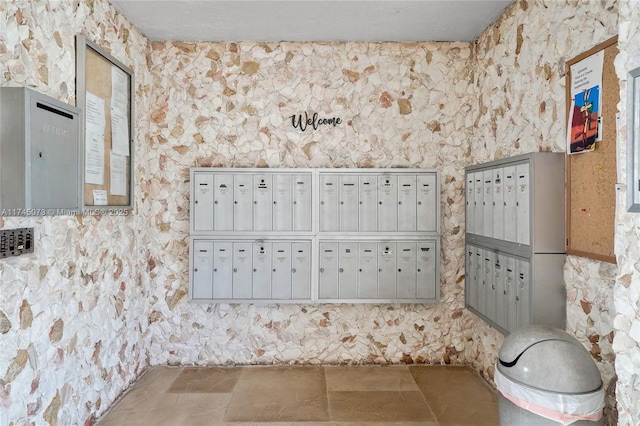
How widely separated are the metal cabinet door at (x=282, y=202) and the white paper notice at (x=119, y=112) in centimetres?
132

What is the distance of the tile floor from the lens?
109 inches

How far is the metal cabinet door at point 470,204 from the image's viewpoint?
3.34 metres

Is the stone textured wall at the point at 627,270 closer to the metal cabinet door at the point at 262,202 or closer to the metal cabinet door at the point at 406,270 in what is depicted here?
the metal cabinet door at the point at 406,270

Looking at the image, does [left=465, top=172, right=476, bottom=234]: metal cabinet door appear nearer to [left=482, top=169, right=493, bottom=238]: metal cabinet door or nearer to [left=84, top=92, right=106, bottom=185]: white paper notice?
[left=482, top=169, right=493, bottom=238]: metal cabinet door

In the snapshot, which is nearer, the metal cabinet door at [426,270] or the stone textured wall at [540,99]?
the stone textured wall at [540,99]

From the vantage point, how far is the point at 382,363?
3.66 m

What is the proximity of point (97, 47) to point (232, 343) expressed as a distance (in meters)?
2.70

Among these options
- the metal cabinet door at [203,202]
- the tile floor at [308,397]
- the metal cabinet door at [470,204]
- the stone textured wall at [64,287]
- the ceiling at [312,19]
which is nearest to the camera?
the stone textured wall at [64,287]

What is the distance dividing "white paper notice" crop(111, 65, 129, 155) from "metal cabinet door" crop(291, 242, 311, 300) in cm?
167

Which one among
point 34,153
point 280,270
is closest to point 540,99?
point 280,270

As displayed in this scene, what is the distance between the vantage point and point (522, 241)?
254cm

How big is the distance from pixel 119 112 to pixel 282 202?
60.3 inches

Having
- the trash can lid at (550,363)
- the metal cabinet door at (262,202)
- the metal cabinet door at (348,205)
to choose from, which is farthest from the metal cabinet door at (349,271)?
the trash can lid at (550,363)

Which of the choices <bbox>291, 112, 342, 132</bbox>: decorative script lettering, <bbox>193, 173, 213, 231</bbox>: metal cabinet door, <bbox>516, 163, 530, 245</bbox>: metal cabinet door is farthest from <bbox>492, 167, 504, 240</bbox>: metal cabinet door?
<bbox>193, 173, 213, 231</bbox>: metal cabinet door
